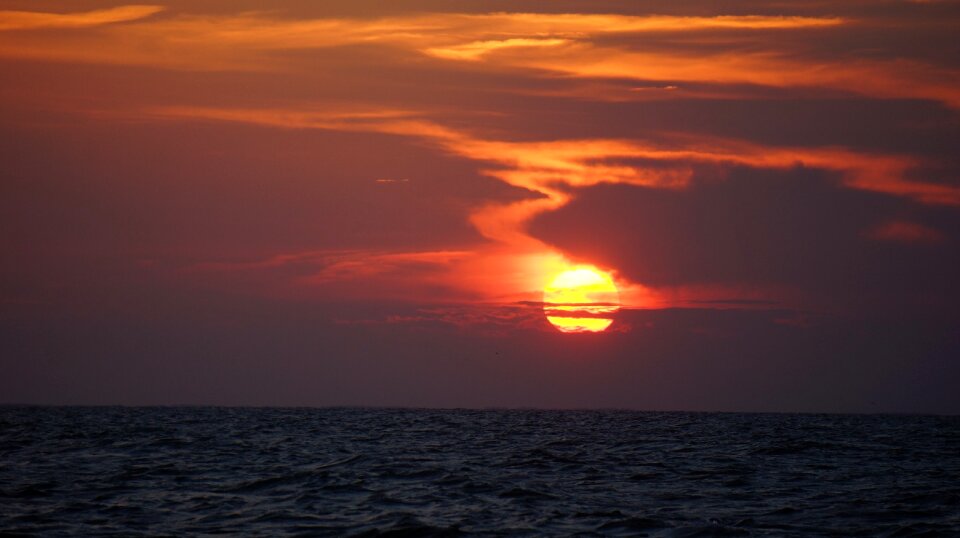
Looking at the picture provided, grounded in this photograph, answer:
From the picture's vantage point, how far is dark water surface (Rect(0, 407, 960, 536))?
22.6 meters

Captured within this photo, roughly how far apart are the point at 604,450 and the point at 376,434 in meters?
17.9

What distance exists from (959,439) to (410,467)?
39.8m

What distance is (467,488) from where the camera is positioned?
28.9m

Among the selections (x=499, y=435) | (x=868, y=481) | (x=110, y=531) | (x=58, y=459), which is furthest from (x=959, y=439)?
(x=110, y=531)

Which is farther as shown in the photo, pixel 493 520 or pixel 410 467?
pixel 410 467

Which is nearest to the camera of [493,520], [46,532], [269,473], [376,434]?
[46,532]

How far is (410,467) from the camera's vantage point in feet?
115

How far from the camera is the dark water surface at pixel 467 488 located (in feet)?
74.2

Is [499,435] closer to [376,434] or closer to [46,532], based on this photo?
[376,434]

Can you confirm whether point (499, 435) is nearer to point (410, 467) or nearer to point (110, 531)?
point (410, 467)

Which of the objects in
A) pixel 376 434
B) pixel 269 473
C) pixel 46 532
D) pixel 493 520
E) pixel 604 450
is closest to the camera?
pixel 46 532

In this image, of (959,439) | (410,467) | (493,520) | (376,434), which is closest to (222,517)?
(493,520)

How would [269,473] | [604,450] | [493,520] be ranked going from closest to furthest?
[493,520], [269,473], [604,450]

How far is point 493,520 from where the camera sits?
2327 cm
